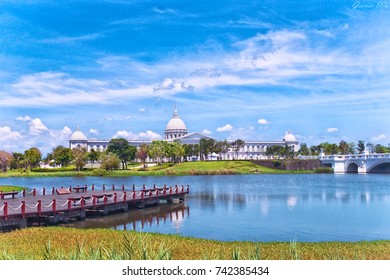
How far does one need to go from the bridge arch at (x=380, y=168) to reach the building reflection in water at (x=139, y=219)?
44008 millimetres

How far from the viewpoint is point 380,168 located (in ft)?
209

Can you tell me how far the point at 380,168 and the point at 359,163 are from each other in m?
3.41

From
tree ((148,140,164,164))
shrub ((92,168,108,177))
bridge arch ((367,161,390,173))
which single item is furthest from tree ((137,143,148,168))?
bridge arch ((367,161,390,173))

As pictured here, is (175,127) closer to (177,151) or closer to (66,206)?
(66,206)

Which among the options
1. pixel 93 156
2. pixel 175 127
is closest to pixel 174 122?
pixel 175 127

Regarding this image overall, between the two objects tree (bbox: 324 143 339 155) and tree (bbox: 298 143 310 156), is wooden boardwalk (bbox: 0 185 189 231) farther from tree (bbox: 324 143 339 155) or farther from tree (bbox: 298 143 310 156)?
tree (bbox: 298 143 310 156)

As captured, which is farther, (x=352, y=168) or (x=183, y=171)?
(x=352, y=168)

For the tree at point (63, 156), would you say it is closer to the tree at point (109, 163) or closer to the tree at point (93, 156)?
the tree at point (93, 156)

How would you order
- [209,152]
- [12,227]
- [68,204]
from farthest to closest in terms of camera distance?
[209,152], [68,204], [12,227]

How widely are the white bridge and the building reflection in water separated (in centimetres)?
4107
